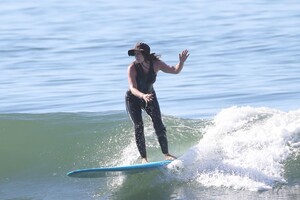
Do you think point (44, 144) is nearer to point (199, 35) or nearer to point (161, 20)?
point (199, 35)

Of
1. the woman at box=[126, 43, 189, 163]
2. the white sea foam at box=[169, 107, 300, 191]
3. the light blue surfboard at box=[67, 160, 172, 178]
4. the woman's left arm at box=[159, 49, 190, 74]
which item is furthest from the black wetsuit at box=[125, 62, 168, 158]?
the white sea foam at box=[169, 107, 300, 191]

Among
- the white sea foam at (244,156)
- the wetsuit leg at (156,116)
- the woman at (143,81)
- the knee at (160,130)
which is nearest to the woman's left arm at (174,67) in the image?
the woman at (143,81)

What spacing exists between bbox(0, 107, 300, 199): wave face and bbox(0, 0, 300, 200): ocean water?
17 millimetres

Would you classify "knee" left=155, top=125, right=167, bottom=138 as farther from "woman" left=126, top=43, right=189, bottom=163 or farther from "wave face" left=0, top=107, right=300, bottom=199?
"wave face" left=0, top=107, right=300, bottom=199

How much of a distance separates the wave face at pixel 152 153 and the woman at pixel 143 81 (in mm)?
550

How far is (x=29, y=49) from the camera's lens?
31.6m

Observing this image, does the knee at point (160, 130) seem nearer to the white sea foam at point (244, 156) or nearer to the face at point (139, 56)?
the white sea foam at point (244, 156)

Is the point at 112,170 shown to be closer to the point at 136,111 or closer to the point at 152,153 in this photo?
the point at 136,111

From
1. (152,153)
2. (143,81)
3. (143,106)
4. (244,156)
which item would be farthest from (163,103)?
(143,81)

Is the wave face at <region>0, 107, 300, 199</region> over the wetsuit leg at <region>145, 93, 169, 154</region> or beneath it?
beneath

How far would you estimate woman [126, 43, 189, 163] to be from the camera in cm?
1149

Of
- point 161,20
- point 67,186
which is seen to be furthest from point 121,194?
point 161,20

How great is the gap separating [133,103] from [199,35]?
73.1ft

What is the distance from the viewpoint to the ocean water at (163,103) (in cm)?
1205
